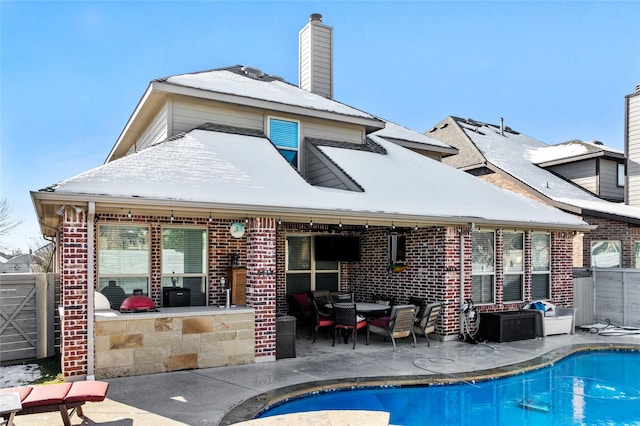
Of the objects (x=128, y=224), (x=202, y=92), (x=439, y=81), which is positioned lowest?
(x=128, y=224)

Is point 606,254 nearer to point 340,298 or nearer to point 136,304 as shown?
point 340,298

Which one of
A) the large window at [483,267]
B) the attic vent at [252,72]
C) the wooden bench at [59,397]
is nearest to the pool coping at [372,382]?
the wooden bench at [59,397]

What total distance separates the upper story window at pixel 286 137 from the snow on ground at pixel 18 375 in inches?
260

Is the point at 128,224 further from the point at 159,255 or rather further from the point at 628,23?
the point at 628,23

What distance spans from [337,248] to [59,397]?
8152mm

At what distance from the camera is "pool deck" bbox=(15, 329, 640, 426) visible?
5598mm

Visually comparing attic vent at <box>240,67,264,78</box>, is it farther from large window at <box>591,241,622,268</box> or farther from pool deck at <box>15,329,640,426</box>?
large window at <box>591,241,622,268</box>

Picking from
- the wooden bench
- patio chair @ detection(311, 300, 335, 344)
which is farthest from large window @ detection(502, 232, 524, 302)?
the wooden bench

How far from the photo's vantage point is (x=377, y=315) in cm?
1112

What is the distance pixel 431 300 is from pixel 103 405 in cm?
683

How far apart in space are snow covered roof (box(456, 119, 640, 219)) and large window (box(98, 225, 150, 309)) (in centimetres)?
1184

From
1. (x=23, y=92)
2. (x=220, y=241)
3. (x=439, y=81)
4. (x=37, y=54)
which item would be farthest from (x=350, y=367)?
(x=23, y=92)

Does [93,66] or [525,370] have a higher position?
[93,66]

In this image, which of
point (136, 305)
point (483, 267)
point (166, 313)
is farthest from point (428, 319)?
point (136, 305)
